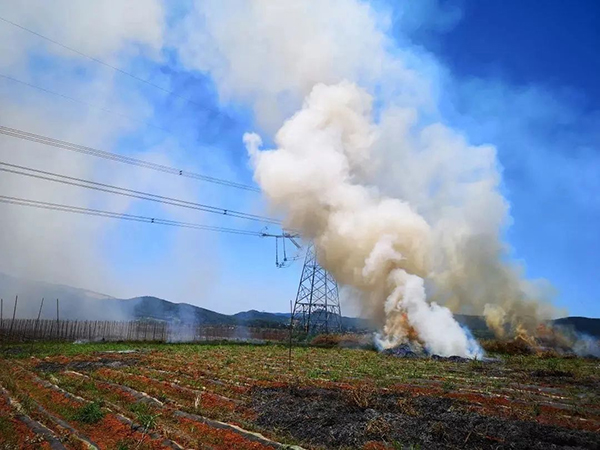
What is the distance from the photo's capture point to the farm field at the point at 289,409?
11.5 m

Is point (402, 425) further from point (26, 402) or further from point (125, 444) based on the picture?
point (26, 402)

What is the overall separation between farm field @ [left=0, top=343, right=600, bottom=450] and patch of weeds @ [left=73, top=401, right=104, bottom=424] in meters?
0.04

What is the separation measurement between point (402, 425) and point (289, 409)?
3880 mm

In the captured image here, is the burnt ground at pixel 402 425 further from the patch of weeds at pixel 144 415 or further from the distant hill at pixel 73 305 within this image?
the distant hill at pixel 73 305

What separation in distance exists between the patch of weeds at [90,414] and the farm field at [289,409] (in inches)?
1.5

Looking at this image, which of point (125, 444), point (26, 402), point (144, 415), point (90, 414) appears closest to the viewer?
point (125, 444)

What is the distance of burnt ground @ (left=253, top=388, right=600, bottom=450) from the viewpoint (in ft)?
36.2

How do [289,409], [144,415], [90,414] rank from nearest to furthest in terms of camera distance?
[144,415] < [90,414] < [289,409]

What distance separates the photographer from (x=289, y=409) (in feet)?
47.6

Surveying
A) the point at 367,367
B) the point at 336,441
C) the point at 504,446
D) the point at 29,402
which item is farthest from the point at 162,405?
the point at 367,367

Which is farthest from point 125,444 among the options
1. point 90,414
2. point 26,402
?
point 26,402

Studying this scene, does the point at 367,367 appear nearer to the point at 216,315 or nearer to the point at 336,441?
the point at 336,441

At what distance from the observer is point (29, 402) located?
16062 millimetres

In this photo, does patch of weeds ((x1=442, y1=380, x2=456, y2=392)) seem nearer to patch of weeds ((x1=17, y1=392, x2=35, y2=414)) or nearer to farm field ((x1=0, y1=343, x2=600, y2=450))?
farm field ((x1=0, y1=343, x2=600, y2=450))
